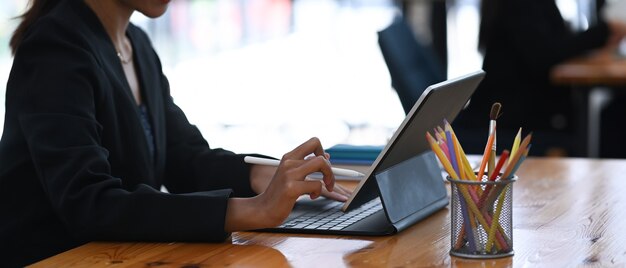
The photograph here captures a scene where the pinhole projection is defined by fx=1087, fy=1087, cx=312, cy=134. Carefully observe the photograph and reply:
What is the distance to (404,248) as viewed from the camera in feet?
4.55

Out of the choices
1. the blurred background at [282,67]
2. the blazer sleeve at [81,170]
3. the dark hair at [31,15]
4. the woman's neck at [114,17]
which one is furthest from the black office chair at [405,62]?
the blurred background at [282,67]

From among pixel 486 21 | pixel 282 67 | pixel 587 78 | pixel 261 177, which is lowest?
pixel 282 67

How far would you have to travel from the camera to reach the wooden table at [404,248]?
1.31 meters

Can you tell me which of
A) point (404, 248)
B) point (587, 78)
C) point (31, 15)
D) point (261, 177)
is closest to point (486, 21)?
point (587, 78)

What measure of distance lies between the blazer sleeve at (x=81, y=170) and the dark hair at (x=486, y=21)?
2.43m

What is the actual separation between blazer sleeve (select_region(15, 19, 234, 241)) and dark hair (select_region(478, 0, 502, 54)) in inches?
95.6

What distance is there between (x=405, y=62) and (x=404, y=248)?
153 cm

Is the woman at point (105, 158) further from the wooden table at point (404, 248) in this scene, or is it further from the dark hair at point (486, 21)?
the dark hair at point (486, 21)

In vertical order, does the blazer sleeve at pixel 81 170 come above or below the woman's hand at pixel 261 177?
above

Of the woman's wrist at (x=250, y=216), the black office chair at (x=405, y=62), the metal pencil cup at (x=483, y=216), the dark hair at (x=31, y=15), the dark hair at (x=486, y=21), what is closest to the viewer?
the metal pencil cup at (x=483, y=216)

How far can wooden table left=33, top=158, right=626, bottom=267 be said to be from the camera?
51.5 inches

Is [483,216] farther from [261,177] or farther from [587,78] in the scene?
[587,78]

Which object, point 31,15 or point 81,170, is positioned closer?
point 81,170

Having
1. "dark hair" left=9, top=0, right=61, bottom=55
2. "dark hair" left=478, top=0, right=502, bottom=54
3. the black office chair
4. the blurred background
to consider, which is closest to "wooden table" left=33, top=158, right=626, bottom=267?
"dark hair" left=9, top=0, right=61, bottom=55
